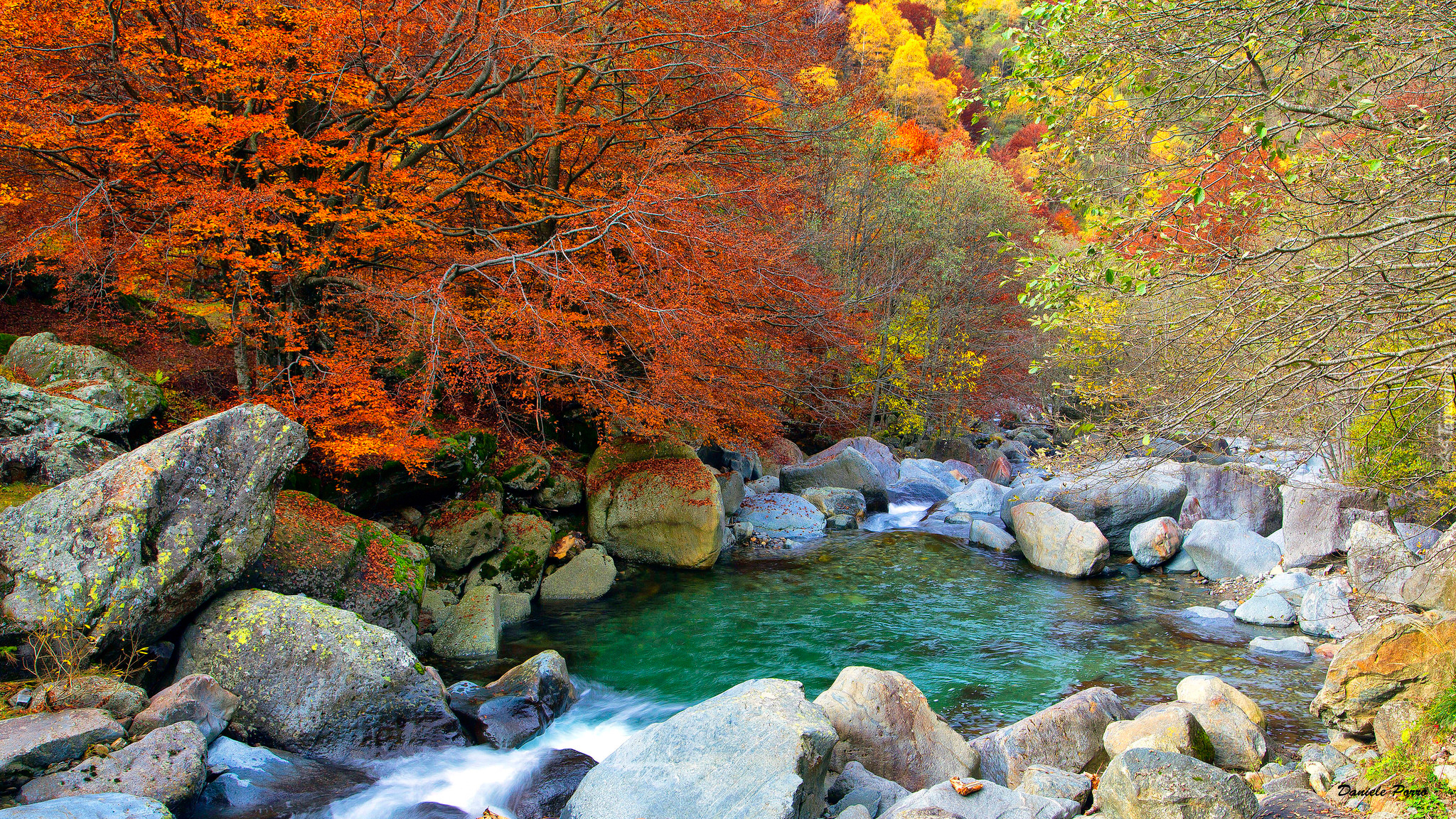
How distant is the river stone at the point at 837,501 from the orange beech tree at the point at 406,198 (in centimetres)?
327

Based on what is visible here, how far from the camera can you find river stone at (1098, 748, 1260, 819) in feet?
14.7

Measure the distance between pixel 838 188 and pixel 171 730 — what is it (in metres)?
19.1

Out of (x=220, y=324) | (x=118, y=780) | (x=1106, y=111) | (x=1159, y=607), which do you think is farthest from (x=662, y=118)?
(x=118, y=780)

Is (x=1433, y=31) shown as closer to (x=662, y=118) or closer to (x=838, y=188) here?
(x=662, y=118)

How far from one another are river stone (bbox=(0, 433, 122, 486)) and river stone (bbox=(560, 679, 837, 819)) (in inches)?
209

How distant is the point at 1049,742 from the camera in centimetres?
616

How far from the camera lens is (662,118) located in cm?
1332

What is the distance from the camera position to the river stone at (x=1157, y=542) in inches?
501

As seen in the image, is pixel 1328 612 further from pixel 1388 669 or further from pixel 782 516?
pixel 782 516

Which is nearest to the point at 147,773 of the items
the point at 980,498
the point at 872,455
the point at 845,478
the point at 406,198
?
the point at 406,198

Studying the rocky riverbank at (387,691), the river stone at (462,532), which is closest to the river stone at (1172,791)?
the rocky riverbank at (387,691)

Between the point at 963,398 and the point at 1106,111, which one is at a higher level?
the point at 1106,111

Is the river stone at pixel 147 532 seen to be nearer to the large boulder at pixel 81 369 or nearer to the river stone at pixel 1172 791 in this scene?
the large boulder at pixel 81 369

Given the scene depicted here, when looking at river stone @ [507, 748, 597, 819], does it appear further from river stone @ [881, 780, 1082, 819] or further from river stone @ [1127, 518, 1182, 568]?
river stone @ [1127, 518, 1182, 568]
